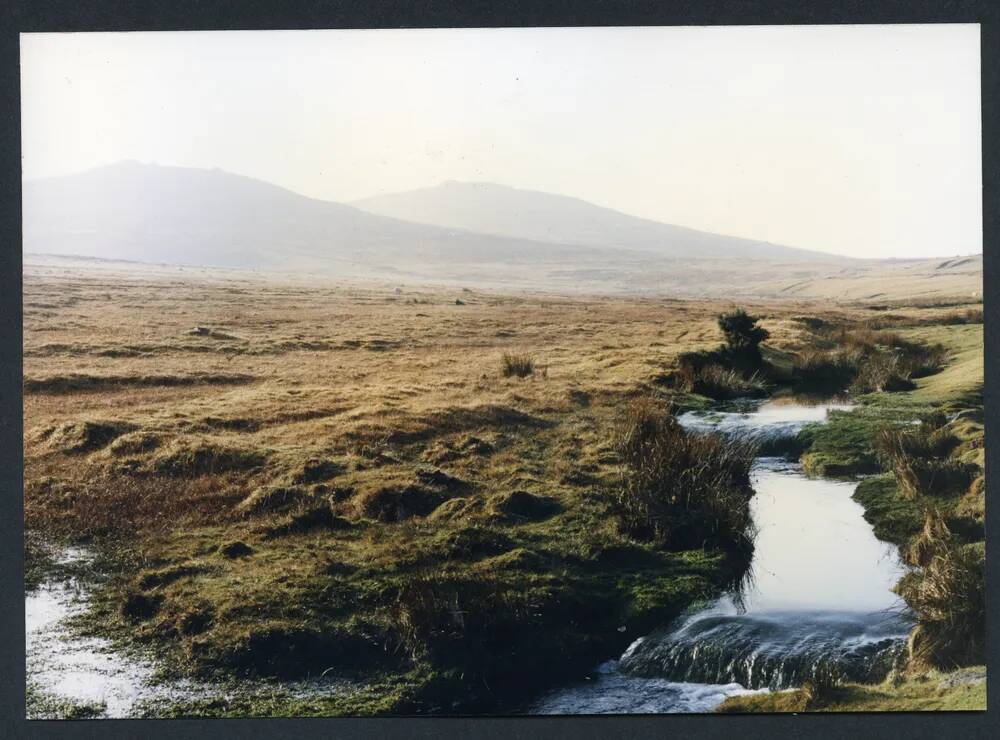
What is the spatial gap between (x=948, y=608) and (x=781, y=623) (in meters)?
1.34

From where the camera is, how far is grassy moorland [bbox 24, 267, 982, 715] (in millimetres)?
8117

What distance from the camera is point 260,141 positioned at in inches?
360

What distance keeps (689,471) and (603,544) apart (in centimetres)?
101

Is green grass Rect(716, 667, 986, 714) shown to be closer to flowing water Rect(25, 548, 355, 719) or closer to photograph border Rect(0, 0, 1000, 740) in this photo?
photograph border Rect(0, 0, 1000, 740)

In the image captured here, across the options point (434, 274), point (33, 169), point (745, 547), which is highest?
point (33, 169)

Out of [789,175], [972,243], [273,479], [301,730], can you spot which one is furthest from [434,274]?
[972,243]

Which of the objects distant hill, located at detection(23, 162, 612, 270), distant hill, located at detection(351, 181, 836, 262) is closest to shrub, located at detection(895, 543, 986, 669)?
distant hill, located at detection(351, 181, 836, 262)

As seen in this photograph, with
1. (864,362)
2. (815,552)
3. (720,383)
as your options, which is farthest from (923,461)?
(720,383)

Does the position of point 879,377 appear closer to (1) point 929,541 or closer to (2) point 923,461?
(2) point 923,461

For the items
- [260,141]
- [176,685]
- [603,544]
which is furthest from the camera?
[260,141]

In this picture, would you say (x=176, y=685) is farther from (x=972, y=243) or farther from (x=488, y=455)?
(x=972, y=243)

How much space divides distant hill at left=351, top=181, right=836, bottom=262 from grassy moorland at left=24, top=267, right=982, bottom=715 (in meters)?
0.57

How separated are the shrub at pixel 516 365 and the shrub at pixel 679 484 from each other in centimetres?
99

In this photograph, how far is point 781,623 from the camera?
322 inches
